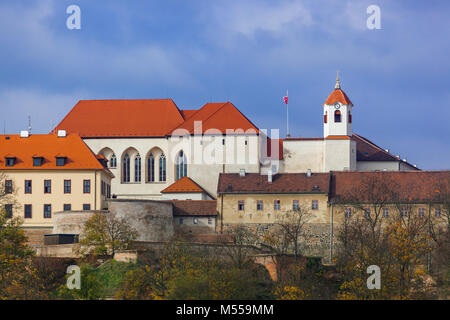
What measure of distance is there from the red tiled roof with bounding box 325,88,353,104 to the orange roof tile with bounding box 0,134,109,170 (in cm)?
2258

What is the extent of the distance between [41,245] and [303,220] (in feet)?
68.0

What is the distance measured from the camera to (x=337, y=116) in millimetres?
92438

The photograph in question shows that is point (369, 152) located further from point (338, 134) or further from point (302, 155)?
point (302, 155)

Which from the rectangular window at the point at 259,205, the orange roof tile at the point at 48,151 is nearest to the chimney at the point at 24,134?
the orange roof tile at the point at 48,151

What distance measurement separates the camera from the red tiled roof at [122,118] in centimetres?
9981

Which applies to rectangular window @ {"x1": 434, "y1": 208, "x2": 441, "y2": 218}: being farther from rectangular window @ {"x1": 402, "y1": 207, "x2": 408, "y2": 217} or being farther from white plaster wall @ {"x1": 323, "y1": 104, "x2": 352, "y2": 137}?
white plaster wall @ {"x1": 323, "y1": 104, "x2": 352, "y2": 137}

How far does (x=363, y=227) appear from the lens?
7875cm

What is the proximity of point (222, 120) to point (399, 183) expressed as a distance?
19422 mm

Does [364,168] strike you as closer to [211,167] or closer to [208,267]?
[211,167]

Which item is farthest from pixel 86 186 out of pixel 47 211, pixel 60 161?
pixel 47 211

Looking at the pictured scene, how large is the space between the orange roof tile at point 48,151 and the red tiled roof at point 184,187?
8.51m

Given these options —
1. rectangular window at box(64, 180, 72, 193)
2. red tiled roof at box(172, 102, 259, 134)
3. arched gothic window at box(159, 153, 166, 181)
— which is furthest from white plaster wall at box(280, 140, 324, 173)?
rectangular window at box(64, 180, 72, 193)

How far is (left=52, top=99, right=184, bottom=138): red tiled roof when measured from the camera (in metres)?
99.8
